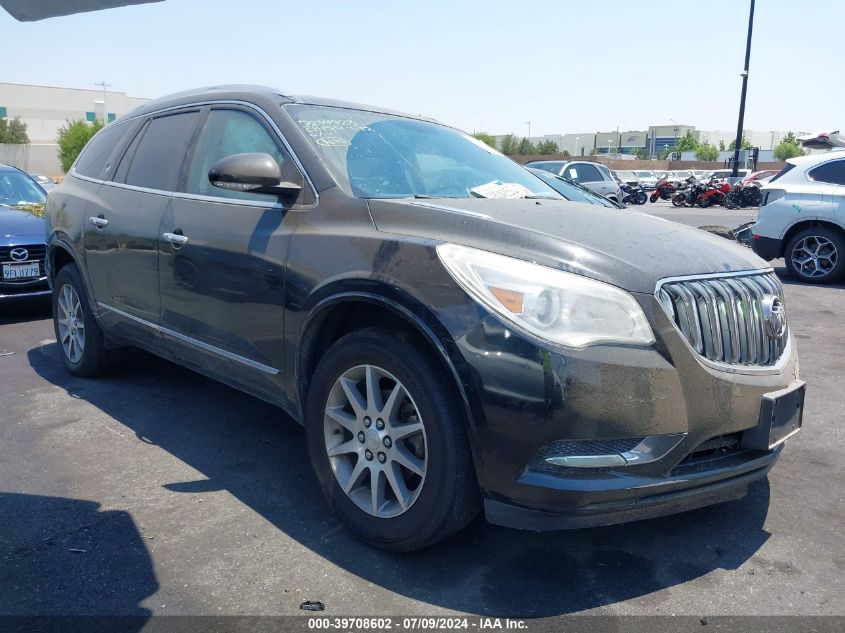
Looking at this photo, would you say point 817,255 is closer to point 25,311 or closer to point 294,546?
point 294,546

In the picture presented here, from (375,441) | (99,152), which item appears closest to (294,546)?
(375,441)

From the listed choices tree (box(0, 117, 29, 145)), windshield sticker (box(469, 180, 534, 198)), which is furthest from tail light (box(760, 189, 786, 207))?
tree (box(0, 117, 29, 145))

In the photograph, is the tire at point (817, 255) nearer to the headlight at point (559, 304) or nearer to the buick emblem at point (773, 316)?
the buick emblem at point (773, 316)

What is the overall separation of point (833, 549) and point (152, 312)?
3468 mm

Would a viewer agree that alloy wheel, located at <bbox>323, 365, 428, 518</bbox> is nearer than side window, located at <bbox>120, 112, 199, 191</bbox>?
Yes

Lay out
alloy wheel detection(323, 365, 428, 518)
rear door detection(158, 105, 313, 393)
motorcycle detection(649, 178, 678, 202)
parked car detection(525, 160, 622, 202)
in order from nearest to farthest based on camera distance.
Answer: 1. alloy wheel detection(323, 365, 428, 518)
2. rear door detection(158, 105, 313, 393)
3. parked car detection(525, 160, 622, 202)
4. motorcycle detection(649, 178, 678, 202)

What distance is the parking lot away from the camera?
8.54 ft

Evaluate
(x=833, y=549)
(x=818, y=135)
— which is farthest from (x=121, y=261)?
(x=818, y=135)

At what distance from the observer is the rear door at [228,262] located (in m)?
3.33

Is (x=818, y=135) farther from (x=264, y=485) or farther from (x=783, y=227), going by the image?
(x=264, y=485)

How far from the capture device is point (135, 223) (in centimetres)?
424

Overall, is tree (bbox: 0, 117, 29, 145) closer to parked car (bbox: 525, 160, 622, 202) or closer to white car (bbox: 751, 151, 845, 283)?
parked car (bbox: 525, 160, 622, 202)

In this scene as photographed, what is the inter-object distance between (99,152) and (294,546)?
337 cm

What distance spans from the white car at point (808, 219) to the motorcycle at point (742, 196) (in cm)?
1799
